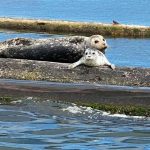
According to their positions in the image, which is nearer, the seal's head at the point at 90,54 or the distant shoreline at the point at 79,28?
the seal's head at the point at 90,54

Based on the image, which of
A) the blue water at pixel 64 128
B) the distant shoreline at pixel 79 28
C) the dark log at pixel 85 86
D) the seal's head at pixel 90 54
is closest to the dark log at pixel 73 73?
the dark log at pixel 85 86

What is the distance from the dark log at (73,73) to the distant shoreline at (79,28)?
1582 centimetres

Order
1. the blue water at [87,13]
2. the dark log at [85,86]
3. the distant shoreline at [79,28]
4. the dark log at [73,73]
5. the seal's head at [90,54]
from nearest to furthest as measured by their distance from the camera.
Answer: the dark log at [85,86] < the dark log at [73,73] < the seal's head at [90,54] < the distant shoreline at [79,28] < the blue water at [87,13]

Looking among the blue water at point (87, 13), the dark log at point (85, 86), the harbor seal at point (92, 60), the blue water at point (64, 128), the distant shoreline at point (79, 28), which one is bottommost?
the blue water at point (64, 128)

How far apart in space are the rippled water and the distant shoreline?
1821 centimetres

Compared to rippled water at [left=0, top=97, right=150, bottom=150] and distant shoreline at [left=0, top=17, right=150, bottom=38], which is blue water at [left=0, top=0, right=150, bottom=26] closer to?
distant shoreline at [left=0, top=17, right=150, bottom=38]

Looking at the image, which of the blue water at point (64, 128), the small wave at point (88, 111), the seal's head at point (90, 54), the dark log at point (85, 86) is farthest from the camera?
the seal's head at point (90, 54)

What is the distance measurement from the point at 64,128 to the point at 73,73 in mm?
2973

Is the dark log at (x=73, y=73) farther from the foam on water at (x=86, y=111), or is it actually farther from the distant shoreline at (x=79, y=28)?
the distant shoreline at (x=79, y=28)

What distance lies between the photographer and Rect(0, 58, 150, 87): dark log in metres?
10.1

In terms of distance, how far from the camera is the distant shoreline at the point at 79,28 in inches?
1084

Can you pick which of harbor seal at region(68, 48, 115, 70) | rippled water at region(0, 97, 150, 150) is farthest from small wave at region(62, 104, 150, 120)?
harbor seal at region(68, 48, 115, 70)

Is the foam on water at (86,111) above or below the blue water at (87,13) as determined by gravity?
below

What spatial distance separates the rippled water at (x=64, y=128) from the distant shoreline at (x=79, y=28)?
1821 centimetres
